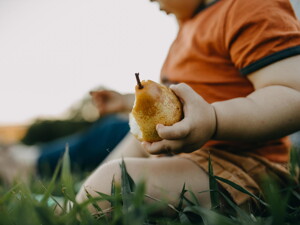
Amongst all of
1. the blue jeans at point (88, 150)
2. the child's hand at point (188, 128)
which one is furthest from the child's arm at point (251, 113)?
the blue jeans at point (88, 150)

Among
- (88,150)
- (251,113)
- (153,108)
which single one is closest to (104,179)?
(153,108)

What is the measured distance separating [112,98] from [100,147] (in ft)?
4.96

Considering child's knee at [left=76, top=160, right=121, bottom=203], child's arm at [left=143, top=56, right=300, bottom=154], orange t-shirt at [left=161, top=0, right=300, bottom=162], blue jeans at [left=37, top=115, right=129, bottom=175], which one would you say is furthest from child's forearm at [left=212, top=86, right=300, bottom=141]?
blue jeans at [left=37, top=115, right=129, bottom=175]

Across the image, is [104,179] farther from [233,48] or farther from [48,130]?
[48,130]

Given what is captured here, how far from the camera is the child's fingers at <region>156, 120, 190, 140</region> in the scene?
0.64 metres

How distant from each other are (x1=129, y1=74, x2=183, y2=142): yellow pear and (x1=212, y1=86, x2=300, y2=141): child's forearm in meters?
0.14

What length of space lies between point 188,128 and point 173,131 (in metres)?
0.04

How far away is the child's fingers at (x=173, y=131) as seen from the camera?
644mm

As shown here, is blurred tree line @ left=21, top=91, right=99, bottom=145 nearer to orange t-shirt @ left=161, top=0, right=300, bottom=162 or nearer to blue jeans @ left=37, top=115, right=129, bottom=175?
blue jeans @ left=37, top=115, right=129, bottom=175

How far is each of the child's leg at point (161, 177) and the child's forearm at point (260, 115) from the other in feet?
0.50

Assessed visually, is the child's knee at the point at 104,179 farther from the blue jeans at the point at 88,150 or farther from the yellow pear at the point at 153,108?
the blue jeans at the point at 88,150

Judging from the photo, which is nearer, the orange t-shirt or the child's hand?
the child's hand

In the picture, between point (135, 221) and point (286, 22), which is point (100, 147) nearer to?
point (286, 22)

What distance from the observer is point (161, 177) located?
84 centimetres
